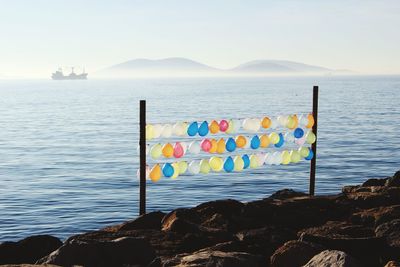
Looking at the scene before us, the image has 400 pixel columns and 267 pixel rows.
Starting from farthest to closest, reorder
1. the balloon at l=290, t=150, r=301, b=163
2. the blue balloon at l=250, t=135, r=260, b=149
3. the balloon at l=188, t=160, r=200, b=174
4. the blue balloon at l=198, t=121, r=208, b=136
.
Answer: the balloon at l=290, t=150, r=301, b=163
the blue balloon at l=250, t=135, r=260, b=149
the balloon at l=188, t=160, r=200, b=174
the blue balloon at l=198, t=121, r=208, b=136

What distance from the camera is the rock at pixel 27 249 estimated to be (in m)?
9.54

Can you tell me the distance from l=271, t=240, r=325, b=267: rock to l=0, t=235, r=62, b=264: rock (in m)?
3.26

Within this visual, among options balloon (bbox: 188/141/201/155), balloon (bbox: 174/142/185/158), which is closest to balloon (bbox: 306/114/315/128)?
balloon (bbox: 188/141/201/155)

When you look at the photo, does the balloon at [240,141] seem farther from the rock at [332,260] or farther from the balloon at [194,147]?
the rock at [332,260]

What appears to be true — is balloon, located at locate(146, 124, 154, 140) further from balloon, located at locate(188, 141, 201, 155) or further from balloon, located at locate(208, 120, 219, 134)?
balloon, located at locate(208, 120, 219, 134)

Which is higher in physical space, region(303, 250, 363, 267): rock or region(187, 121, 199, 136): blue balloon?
region(187, 121, 199, 136): blue balloon

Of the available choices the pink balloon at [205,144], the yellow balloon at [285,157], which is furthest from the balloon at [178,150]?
the yellow balloon at [285,157]

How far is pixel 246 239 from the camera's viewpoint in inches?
378

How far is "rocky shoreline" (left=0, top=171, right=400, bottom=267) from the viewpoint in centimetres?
820

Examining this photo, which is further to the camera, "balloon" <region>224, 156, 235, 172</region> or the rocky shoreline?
"balloon" <region>224, 156, 235, 172</region>

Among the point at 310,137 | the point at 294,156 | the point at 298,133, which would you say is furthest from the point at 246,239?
the point at 310,137

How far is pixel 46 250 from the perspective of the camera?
9.85 m

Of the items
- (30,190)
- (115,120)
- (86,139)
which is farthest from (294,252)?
(115,120)

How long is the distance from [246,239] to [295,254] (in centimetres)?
150
